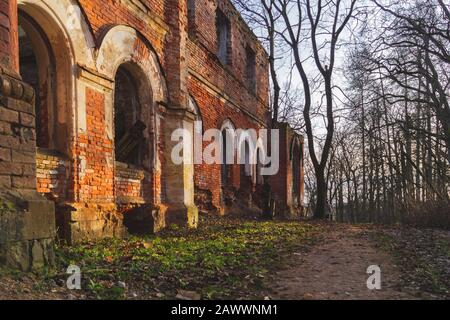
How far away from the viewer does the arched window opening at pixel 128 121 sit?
939cm

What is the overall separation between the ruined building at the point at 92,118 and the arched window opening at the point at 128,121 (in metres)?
0.02

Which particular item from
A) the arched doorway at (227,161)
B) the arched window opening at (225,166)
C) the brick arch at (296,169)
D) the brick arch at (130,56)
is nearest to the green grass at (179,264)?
the brick arch at (130,56)

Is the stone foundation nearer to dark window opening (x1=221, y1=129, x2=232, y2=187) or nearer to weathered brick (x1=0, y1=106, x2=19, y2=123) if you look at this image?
weathered brick (x1=0, y1=106, x2=19, y2=123)

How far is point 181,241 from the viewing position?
8.07 metres

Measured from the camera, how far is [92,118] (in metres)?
7.75

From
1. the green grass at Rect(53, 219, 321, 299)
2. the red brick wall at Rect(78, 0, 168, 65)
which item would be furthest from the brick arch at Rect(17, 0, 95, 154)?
the green grass at Rect(53, 219, 321, 299)

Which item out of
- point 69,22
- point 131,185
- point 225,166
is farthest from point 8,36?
point 225,166

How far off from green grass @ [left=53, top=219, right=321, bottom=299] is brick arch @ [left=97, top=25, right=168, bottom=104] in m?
3.00

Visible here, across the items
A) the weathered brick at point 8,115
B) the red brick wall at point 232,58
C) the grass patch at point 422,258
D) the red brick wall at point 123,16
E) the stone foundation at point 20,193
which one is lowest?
the grass patch at point 422,258

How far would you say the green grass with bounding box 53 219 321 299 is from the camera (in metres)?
4.80

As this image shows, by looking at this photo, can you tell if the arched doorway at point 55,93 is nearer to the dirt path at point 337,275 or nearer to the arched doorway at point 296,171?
the dirt path at point 337,275

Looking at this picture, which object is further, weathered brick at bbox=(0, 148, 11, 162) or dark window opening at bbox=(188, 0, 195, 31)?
dark window opening at bbox=(188, 0, 195, 31)

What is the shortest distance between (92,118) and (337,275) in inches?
179

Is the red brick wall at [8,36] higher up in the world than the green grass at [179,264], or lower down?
higher up
